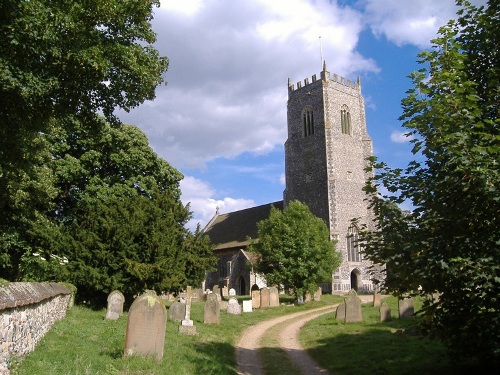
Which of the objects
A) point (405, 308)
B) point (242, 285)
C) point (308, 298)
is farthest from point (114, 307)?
point (242, 285)

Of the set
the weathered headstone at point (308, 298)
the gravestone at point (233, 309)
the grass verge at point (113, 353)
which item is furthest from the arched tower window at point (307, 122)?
the grass verge at point (113, 353)

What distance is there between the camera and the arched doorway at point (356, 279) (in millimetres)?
39322

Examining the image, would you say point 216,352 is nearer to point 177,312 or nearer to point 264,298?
point 177,312

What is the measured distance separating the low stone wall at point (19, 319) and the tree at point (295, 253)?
19077 mm

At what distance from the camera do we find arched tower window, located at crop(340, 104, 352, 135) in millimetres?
43862

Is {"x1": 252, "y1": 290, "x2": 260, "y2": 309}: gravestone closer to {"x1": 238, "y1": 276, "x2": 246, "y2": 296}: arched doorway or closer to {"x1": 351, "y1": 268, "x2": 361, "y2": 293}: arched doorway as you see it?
{"x1": 351, "y1": 268, "x2": 361, "y2": 293}: arched doorway

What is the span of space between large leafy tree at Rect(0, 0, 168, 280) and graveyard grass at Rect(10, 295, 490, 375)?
4.03 meters

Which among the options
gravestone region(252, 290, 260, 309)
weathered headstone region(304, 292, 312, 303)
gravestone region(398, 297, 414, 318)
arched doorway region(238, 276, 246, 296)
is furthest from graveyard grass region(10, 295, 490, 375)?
arched doorway region(238, 276, 246, 296)

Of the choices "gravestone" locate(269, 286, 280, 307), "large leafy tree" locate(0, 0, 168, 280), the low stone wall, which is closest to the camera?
the low stone wall

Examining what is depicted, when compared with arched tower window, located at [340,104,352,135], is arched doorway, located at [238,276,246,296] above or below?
below

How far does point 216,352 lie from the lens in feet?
34.2

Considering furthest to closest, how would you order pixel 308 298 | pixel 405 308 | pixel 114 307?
1. pixel 308 298
2. pixel 405 308
3. pixel 114 307

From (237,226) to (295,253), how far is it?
21.1m

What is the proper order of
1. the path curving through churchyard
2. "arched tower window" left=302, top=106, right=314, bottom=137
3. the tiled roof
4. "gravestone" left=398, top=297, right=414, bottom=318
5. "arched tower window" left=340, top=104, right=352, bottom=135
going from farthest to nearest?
the tiled roof → "arched tower window" left=302, top=106, right=314, bottom=137 → "arched tower window" left=340, top=104, right=352, bottom=135 → "gravestone" left=398, top=297, right=414, bottom=318 → the path curving through churchyard
